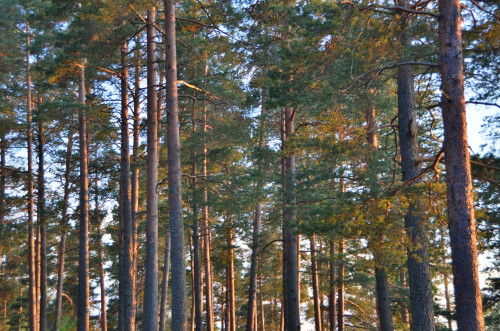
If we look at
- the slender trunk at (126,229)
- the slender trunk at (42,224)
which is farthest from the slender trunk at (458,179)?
the slender trunk at (42,224)

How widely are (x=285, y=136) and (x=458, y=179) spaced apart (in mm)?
10622

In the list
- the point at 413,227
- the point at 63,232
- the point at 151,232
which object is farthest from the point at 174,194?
the point at 63,232

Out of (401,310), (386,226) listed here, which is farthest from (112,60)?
(401,310)

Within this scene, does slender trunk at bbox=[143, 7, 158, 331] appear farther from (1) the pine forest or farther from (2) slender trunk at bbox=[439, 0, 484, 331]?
(2) slender trunk at bbox=[439, 0, 484, 331]

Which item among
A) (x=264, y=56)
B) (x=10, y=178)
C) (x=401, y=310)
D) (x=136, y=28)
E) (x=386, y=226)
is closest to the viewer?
(x=386, y=226)

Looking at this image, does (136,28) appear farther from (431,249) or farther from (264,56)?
(431,249)

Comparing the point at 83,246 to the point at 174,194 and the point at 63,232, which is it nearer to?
the point at 63,232

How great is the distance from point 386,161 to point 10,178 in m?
15.4

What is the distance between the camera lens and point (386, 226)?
30.6 ft

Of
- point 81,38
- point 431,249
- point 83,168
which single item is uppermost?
point 81,38

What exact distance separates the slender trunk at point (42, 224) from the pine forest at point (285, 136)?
75 millimetres

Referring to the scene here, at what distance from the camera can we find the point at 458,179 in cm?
686

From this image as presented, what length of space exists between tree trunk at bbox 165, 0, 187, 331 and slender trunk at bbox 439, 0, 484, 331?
233 inches

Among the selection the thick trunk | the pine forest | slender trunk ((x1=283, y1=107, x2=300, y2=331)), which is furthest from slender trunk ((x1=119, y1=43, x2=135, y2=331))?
the thick trunk
